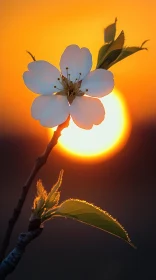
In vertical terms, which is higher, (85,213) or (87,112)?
(87,112)

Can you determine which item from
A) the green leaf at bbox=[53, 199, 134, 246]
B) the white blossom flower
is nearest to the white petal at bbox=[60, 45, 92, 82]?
the white blossom flower

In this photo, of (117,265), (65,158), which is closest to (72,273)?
(117,265)

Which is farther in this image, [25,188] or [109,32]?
[109,32]

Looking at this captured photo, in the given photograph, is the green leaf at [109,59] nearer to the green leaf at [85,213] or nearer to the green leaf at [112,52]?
the green leaf at [112,52]

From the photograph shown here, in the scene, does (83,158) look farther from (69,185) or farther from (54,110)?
(54,110)

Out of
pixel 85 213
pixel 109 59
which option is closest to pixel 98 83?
pixel 109 59

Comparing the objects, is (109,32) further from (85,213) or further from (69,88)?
(85,213)
